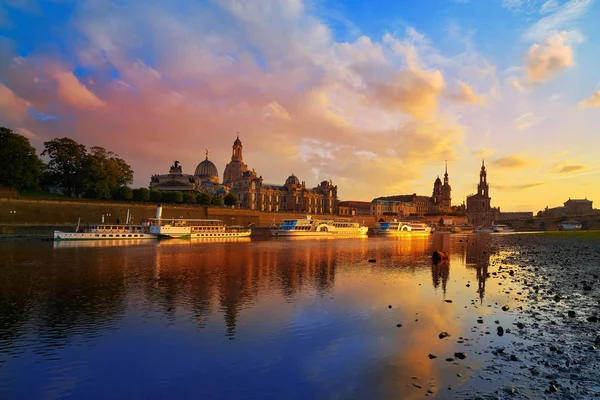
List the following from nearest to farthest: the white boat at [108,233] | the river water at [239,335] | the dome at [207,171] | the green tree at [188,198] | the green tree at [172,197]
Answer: the river water at [239,335] < the white boat at [108,233] < the green tree at [172,197] < the green tree at [188,198] < the dome at [207,171]

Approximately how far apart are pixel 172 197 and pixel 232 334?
3789 inches

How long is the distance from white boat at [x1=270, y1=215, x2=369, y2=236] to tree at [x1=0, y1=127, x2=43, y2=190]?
52.3 meters

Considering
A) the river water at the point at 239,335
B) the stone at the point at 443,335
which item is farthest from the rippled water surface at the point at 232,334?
the stone at the point at 443,335

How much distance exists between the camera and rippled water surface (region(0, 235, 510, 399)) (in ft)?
35.4

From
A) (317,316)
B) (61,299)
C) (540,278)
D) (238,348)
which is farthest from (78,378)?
(540,278)

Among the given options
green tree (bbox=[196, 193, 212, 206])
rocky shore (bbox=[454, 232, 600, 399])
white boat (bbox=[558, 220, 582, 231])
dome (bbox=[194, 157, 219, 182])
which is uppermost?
dome (bbox=[194, 157, 219, 182])

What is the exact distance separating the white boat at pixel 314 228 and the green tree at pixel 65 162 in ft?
154

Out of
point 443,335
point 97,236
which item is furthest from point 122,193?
point 443,335

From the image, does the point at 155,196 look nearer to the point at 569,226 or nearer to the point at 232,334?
A: the point at 232,334

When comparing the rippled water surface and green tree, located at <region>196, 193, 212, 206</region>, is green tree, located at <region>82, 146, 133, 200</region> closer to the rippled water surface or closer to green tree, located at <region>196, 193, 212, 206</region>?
green tree, located at <region>196, 193, 212, 206</region>

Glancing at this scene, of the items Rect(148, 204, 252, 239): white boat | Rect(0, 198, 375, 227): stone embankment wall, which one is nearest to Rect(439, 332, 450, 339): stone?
Rect(148, 204, 252, 239): white boat

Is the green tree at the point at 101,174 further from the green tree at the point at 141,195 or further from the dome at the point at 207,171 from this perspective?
the dome at the point at 207,171

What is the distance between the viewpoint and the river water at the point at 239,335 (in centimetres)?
1076

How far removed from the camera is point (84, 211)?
82.9 metres
